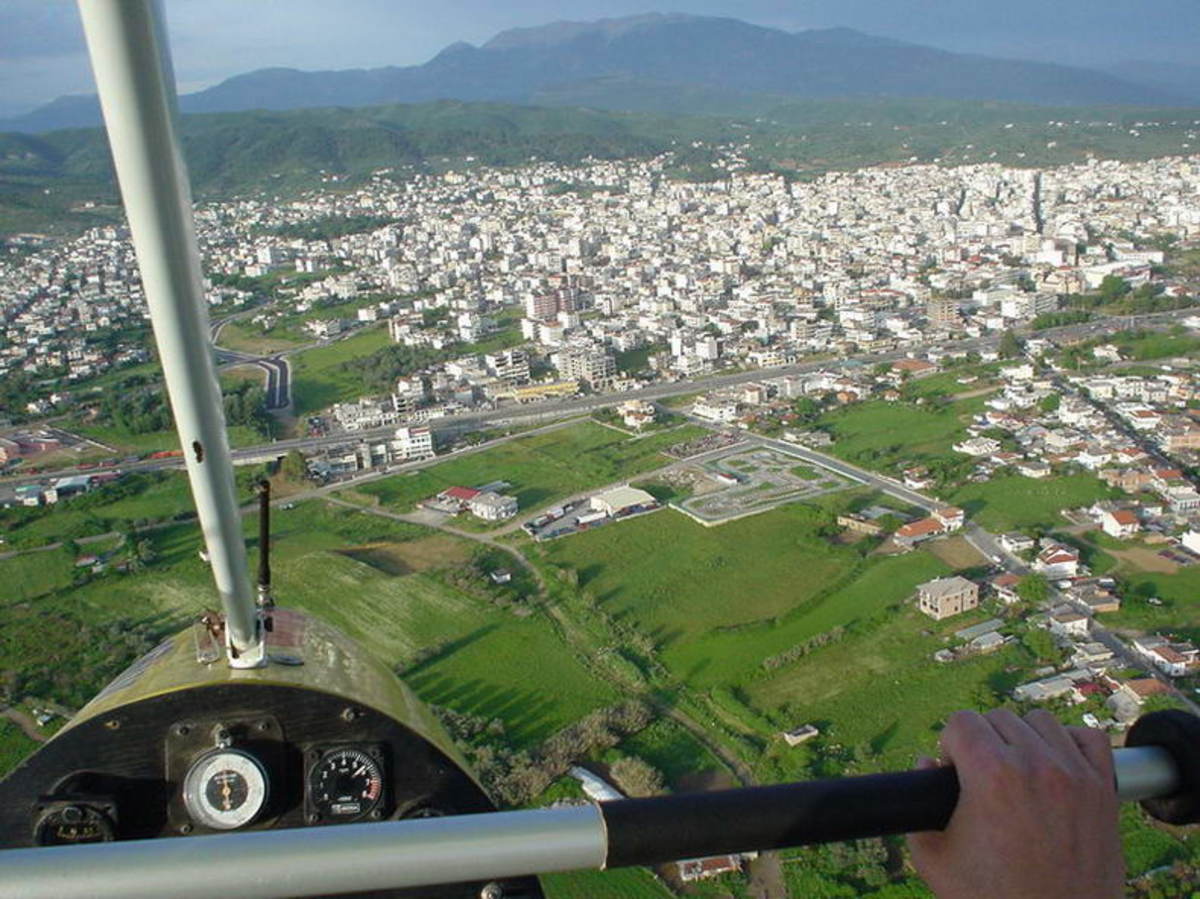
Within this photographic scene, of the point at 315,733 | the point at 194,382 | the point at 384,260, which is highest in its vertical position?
the point at 194,382

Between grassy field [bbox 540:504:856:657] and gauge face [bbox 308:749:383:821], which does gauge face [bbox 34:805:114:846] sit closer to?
gauge face [bbox 308:749:383:821]

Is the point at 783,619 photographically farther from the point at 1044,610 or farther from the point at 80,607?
the point at 80,607

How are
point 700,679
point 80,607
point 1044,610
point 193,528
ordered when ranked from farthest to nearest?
point 193,528 → point 80,607 → point 1044,610 → point 700,679

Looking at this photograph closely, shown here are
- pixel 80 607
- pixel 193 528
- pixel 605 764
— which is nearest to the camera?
pixel 605 764

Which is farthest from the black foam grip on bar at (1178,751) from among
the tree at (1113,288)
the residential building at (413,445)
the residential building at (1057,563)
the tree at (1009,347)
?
the tree at (1113,288)

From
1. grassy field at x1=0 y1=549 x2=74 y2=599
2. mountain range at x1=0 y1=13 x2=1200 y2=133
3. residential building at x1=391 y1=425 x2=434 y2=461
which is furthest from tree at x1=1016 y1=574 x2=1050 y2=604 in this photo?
mountain range at x1=0 y1=13 x2=1200 y2=133

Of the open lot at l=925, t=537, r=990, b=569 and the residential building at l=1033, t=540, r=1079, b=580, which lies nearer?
the residential building at l=1033, t=540, r=1079, b=580

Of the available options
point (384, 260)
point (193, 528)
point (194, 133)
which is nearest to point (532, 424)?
point (193, 528)
